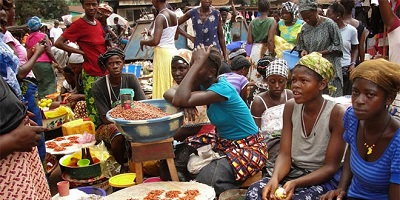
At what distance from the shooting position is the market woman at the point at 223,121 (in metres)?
2.93

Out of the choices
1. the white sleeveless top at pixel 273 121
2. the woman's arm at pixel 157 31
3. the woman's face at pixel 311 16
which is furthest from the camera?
the woman's arm at pixel 157 31

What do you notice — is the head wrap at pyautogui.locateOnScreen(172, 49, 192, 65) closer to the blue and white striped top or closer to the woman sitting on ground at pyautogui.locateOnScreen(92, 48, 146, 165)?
the woman sitting on ground at pyautogui.locateOnScreen(92, 48, 146, 165)

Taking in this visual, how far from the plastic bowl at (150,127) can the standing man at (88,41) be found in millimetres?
1935

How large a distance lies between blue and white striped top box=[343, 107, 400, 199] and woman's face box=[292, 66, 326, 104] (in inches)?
11.7

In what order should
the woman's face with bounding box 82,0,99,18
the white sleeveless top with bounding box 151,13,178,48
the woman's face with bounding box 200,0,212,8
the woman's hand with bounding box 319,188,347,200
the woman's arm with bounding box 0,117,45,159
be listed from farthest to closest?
1. the woman's face with bounding box 200,0,212,8
2. the white sleeveless top with bounding box 151,13,178,48
3. the woman's face with bounding box 82,0,99,18
4. the woman's hand with bounding box 319,188,347,200
5. the woman's arm with bounding box 0,117,45,159

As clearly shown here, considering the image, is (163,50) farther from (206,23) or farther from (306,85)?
(306,85)

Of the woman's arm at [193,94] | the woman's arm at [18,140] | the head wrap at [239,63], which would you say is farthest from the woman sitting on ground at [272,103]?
the woman's arm at [18,140]

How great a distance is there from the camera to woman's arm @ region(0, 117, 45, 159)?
65.1 inches

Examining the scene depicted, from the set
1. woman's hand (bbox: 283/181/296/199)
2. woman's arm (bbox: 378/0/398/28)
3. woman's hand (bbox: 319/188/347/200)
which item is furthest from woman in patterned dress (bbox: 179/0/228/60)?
woman's hand (bbox: 319/188/347/200)

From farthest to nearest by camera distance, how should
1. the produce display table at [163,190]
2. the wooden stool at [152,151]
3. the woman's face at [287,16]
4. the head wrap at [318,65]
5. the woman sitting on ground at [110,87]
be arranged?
the woman's face at [287,16] → the woman sitting on ground at [110,87] → the wooden stool at [152,151] → the produce display table at [163,190] → the head wrap at [318,65]

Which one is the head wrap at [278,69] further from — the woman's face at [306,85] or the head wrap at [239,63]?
the head wrap at [239,63]

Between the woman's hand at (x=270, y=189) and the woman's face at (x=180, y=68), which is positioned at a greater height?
the woman's face at (x=180, y=68)

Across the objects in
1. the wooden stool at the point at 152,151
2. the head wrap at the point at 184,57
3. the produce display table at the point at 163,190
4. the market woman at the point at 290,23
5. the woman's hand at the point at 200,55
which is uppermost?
the market woman at the point at 290,23

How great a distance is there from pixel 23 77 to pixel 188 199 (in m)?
1.92
